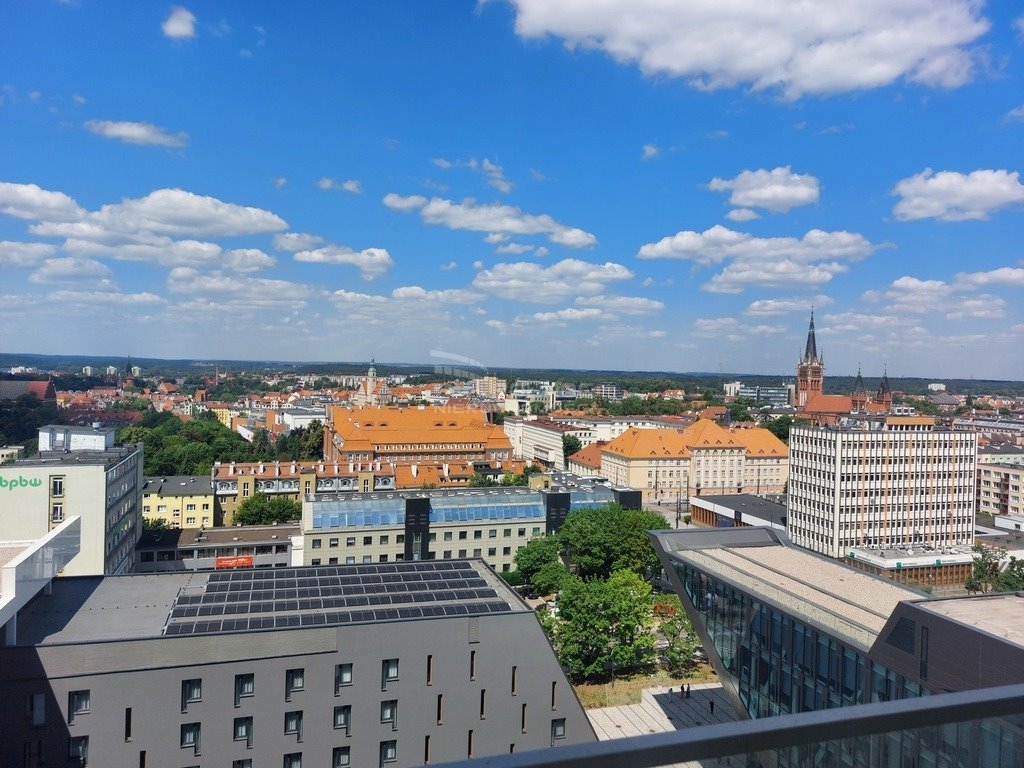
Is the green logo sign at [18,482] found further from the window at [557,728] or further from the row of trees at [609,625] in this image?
the window at [557,728]

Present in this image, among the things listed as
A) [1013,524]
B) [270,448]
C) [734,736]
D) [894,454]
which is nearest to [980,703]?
[734,736]

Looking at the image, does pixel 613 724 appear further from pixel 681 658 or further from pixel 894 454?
pixel 894 454

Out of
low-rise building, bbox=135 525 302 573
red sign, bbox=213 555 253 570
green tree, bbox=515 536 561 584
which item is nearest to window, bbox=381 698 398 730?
green tree, bbox=515 536 561 584

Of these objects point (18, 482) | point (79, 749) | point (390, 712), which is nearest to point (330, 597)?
point (390, 712)

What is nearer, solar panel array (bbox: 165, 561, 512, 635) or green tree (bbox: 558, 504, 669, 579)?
solar panel array (bbox: 165, 561, 512, 635)

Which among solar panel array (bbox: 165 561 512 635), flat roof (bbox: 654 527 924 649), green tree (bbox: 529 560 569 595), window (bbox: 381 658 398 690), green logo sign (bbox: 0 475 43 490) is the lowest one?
green tree (bbox: 529 560 569 595)

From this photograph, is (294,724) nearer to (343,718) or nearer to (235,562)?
(343,718)

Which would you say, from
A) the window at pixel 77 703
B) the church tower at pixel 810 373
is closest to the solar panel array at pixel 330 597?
the window at pixel 77 703

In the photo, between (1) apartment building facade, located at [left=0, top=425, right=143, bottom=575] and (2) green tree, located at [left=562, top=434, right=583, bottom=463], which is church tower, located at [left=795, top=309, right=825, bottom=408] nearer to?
(2) green tree, located at [left=562, top=434, right=583, bottom=463]
